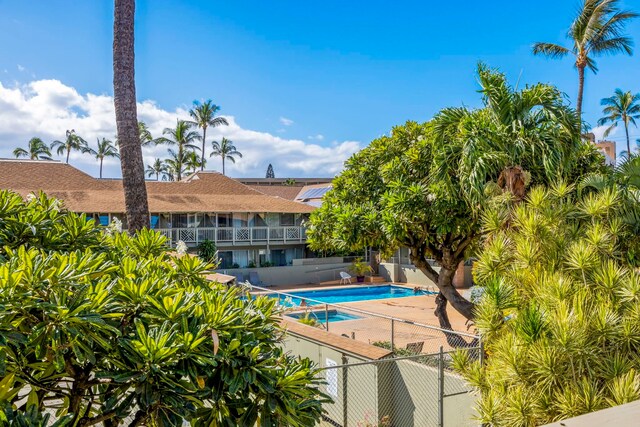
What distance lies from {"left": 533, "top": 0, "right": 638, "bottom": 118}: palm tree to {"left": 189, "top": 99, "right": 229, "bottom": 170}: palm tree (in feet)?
122

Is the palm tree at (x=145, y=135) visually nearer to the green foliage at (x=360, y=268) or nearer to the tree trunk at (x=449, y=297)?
the green foliage at (x=360, y=268)

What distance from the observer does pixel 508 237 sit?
8.23 metres

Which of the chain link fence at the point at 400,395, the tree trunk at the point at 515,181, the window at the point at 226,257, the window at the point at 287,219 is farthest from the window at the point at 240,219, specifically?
the tree trunk at the point at 515,181

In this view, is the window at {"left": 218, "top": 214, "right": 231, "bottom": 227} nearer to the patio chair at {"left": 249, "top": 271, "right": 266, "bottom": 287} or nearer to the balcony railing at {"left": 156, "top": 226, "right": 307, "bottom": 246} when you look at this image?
the balcony railing at {"left": 156, "top": 226, "right": 307, "bottom": 246}

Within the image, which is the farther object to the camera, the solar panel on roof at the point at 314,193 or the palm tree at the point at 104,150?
the palm tree at the point at 104,150

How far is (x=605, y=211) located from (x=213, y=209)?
966 inches

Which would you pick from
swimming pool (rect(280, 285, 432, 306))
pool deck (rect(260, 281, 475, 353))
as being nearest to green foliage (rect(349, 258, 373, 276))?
swimming pool (rect(280, 285, 432, 306))

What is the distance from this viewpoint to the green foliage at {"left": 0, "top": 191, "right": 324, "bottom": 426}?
2.38 meters

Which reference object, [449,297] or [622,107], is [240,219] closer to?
[449,297]

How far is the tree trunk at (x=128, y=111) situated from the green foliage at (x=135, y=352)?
5644 mm

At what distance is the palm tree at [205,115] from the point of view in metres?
50.8

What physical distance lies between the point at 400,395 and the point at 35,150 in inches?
2723

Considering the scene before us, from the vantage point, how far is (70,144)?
6369 centimetres

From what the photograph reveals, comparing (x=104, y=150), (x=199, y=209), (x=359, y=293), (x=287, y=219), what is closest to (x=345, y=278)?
(x=359, y=293)
